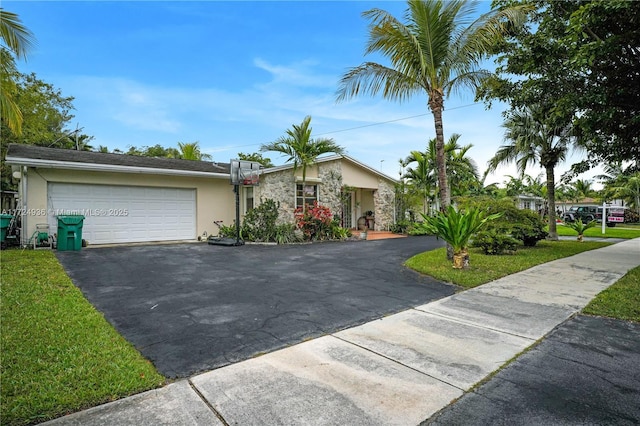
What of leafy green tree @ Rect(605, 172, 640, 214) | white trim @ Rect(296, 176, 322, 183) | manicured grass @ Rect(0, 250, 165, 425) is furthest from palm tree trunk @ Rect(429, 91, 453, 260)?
leafy green tree @ Rect(605, 172, 640, 214)

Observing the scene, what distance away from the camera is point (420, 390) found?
8.53ft

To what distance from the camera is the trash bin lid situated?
9977 mm

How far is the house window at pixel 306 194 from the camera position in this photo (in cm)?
1470

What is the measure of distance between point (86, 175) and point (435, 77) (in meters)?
11.2

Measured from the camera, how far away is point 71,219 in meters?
10.1

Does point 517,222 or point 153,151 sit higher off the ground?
point 153,151

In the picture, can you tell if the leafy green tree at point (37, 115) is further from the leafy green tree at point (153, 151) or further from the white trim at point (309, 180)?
the white trim at point (309, 180)

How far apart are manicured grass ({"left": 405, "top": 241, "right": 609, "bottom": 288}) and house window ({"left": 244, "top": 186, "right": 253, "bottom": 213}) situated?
25.3 ft

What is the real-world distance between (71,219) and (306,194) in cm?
850

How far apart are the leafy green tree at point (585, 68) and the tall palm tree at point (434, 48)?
85cm

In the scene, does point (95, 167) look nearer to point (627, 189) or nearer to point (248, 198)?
point (248, 198)

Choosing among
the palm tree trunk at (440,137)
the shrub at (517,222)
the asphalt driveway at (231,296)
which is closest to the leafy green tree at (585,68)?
the palm tree trunk at (440,137)

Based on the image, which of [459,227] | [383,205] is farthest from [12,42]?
[383,205]

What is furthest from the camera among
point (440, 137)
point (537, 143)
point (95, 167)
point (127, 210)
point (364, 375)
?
point (537, 143)
